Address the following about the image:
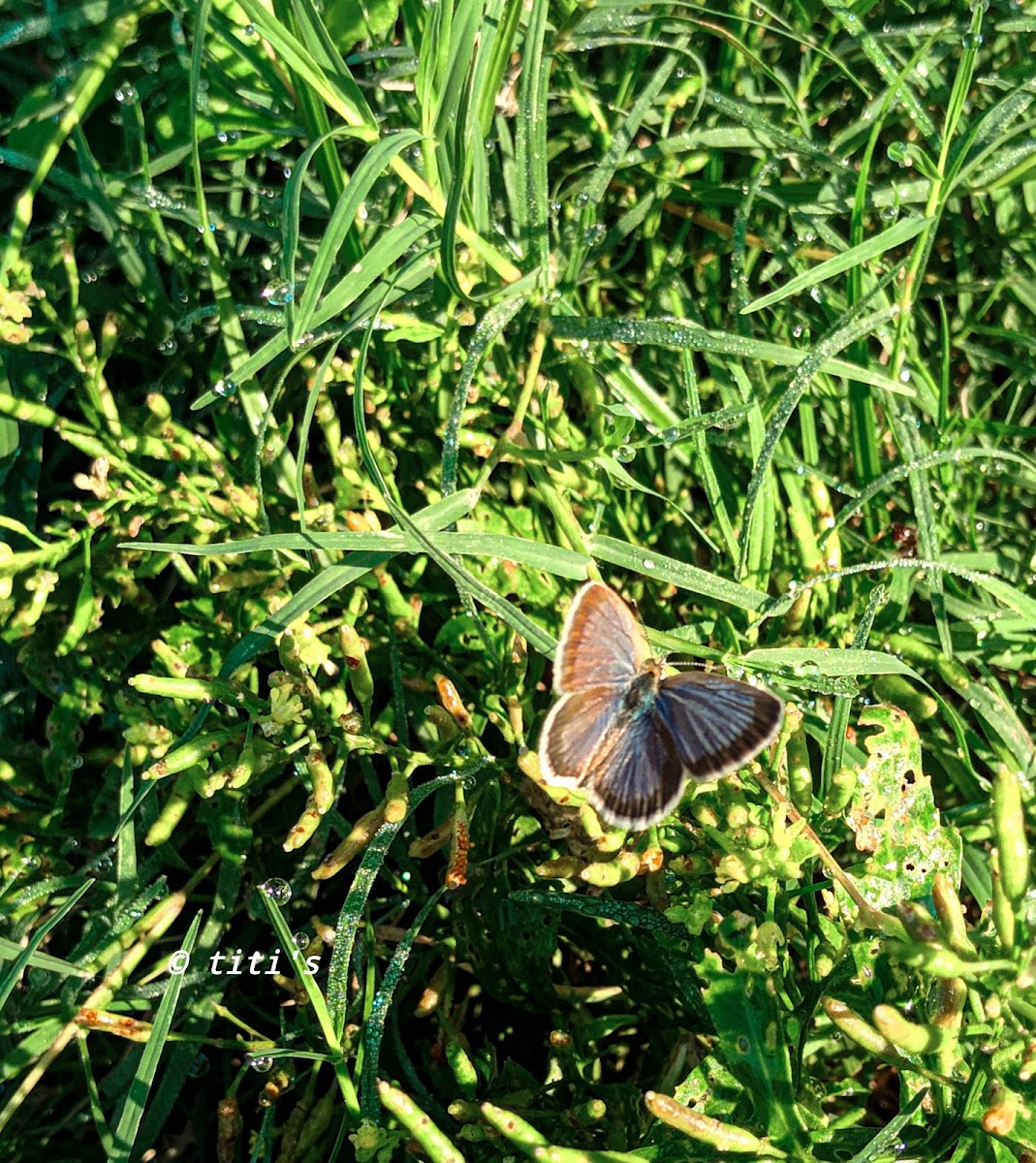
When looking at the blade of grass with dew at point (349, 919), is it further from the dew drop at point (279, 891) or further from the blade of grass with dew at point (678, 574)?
the blade of grass with dew at point (678, 574)

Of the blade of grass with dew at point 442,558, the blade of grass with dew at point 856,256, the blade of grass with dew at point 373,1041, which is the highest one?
the blade of grass with dew at point 856,256

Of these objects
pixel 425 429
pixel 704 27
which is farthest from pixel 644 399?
pixel 704 27

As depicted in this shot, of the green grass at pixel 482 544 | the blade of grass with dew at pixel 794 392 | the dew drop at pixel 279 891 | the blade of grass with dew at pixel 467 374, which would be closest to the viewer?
the green grass at pixel 482 544

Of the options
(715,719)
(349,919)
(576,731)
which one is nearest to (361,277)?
(576,731)

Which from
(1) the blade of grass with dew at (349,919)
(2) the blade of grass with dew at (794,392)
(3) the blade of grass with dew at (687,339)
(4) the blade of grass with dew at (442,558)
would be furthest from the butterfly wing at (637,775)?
(3) the blade of grass with dew at (687,339)

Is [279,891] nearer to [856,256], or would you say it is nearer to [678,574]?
[678,574]

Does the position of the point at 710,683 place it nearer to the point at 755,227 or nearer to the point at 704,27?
the point at 755,227
